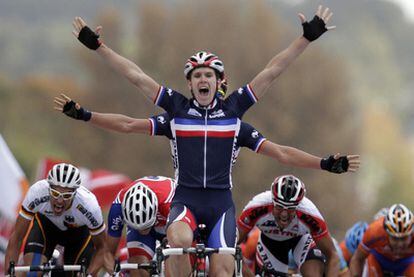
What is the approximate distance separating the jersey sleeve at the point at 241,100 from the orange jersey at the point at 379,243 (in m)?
3.46

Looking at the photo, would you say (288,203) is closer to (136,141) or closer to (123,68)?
(123,68)

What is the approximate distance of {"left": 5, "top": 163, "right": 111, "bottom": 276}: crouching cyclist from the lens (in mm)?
14055

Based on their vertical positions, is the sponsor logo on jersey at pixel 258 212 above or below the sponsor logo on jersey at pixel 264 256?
above

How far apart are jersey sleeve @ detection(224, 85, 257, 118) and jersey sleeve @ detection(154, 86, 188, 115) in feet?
1.57

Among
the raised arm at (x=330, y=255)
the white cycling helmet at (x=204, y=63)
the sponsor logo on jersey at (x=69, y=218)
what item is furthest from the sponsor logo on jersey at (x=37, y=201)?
the raised arm at (x=330, y=255)

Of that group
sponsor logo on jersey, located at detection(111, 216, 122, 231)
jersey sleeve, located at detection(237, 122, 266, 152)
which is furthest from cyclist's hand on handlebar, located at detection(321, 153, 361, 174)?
sponsor logo on jersey, located at detection(111, 216, 122, 231)

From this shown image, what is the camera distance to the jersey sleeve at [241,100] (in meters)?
12.8

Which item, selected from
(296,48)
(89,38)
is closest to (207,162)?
(296,48)

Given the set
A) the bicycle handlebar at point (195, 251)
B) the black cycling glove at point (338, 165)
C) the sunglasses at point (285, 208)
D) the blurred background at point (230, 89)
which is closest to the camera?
the bicycle handlebar at point (195, 251)

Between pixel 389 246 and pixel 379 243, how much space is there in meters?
0.14

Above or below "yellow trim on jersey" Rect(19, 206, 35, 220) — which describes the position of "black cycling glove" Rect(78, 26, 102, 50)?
above

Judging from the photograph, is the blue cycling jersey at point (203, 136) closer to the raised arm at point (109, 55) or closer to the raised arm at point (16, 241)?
the raised arm at point (109, 55)

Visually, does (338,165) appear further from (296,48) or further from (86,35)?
(86,35)

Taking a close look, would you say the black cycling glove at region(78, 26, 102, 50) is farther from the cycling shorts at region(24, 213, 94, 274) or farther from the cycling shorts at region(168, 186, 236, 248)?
the cycling shorts at region(24, 213, 94, 274)
